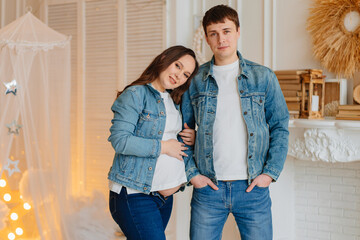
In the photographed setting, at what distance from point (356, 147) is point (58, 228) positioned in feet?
6.43

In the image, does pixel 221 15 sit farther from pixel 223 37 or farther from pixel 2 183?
pixel 2 183

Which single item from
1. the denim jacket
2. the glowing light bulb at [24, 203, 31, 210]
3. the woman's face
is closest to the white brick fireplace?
the denim jacket

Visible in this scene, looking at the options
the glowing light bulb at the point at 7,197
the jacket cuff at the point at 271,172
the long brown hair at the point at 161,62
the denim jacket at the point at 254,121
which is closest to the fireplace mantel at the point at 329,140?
the denim jacket at the point at 254,121

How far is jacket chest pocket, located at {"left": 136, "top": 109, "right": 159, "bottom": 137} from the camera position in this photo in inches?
61.7

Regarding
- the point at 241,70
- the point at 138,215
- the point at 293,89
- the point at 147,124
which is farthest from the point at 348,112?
the point at 138,215

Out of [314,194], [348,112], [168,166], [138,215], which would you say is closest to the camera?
[138,215]

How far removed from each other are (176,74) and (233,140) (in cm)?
40

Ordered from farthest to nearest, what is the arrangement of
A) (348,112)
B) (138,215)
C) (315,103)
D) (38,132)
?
(38,132) < (315,103) < (348,112) < (138,215)

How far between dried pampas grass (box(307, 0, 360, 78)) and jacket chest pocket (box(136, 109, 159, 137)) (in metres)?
1.41

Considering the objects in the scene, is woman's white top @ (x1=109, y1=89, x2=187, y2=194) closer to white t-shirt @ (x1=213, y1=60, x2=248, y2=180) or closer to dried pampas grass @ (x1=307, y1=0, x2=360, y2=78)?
white t-shirt @ (x1=213, y1=60, x2=248, y2=180)

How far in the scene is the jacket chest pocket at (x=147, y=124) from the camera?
5.14 ft

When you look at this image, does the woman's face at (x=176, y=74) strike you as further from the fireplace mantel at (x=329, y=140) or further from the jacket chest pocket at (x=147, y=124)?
the fireplace mantel at (x=329, y=140)

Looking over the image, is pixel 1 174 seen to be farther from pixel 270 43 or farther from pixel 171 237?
pixel 270 43

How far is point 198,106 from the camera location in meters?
1.80
